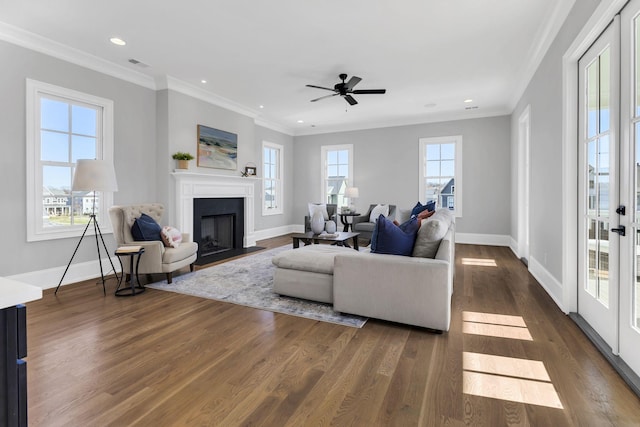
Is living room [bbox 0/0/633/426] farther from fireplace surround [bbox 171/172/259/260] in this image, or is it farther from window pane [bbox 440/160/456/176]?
window pane [bbox 440/160/456/176]

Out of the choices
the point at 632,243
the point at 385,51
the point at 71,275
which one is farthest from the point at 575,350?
the point at 71,275

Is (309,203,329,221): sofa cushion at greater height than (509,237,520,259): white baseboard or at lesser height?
greater

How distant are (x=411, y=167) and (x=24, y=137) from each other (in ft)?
22.3

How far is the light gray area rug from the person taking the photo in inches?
119

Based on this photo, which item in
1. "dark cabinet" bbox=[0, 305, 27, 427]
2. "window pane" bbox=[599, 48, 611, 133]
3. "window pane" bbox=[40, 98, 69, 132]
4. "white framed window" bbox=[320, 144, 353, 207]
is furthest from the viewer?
"white framed window" bbox=[320, 144, 353, 207]

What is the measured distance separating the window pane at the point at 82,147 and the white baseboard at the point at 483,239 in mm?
6977

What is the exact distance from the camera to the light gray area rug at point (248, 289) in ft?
9.93

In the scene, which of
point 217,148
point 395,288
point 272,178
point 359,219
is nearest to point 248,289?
point 395,288

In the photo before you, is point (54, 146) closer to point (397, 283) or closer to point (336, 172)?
point (397, 283)

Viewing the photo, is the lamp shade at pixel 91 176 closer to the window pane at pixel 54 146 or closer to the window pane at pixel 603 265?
the window pane at pixel 54 146

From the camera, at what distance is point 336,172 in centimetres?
860

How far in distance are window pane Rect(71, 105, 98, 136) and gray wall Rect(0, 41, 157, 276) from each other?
245 millimetres

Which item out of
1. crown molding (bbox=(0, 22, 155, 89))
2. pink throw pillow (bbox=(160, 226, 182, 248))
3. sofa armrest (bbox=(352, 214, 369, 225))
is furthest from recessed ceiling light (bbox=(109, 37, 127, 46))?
sofa armrest (bbox=(352, 214, 369, 225))

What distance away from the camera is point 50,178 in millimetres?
3988
